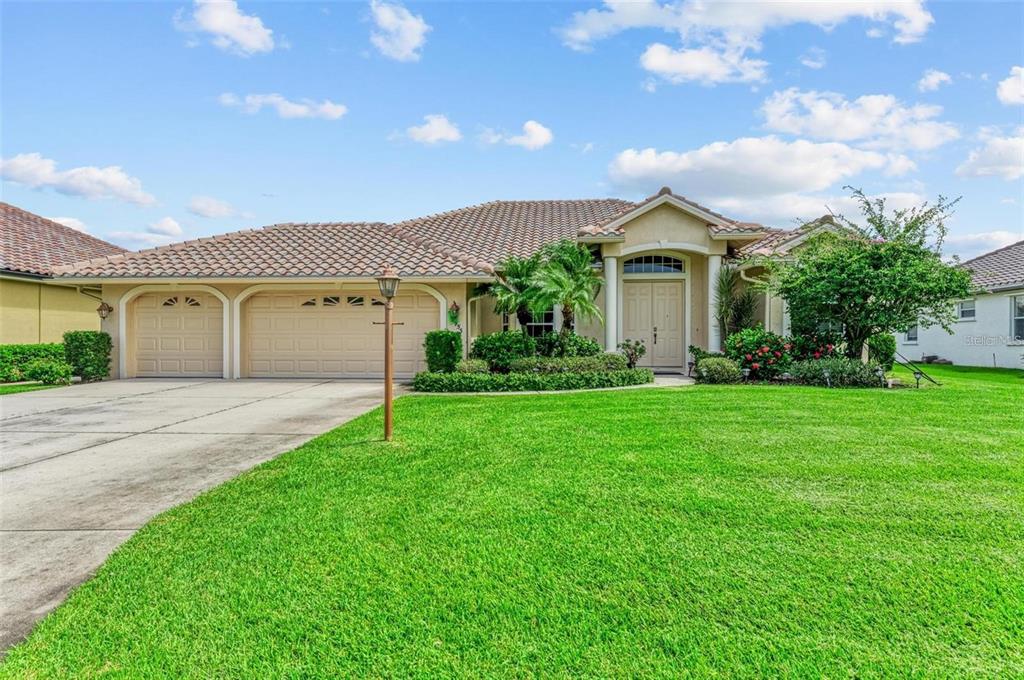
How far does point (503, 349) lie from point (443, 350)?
1514 mm

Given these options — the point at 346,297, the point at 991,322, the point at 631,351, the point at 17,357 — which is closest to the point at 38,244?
the point at 17,357

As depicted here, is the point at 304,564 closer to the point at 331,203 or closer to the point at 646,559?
the point at 646,559

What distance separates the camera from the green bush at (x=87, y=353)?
1411cm

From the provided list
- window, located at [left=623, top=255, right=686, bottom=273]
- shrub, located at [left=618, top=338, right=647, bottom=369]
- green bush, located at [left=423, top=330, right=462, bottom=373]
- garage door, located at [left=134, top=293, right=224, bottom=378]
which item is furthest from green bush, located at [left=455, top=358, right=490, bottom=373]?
garage door, located at [left=134, top=293, right=224, bottom=378]

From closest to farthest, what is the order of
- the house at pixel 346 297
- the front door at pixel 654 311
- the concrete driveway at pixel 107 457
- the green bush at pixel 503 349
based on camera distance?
the concrete driveway at pixel 107 457
the green bush at pixel 503 349
the house at pixel 346 297
the front door at pixel 654 311

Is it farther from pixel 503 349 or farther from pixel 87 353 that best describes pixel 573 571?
pixel 87 353

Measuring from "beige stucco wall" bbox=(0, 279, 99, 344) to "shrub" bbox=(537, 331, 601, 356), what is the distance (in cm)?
1535

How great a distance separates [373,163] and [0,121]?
318 inches

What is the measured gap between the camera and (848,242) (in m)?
12.8

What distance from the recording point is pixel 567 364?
1284 centimetres

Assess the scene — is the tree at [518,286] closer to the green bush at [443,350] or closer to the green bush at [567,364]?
the green bush at [567,364]

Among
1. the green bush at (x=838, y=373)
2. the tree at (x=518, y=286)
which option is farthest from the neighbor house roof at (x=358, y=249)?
the green bush at (x=838, y=373)

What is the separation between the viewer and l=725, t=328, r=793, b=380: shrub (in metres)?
13.0

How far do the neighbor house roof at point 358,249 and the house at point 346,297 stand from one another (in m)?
0.06
